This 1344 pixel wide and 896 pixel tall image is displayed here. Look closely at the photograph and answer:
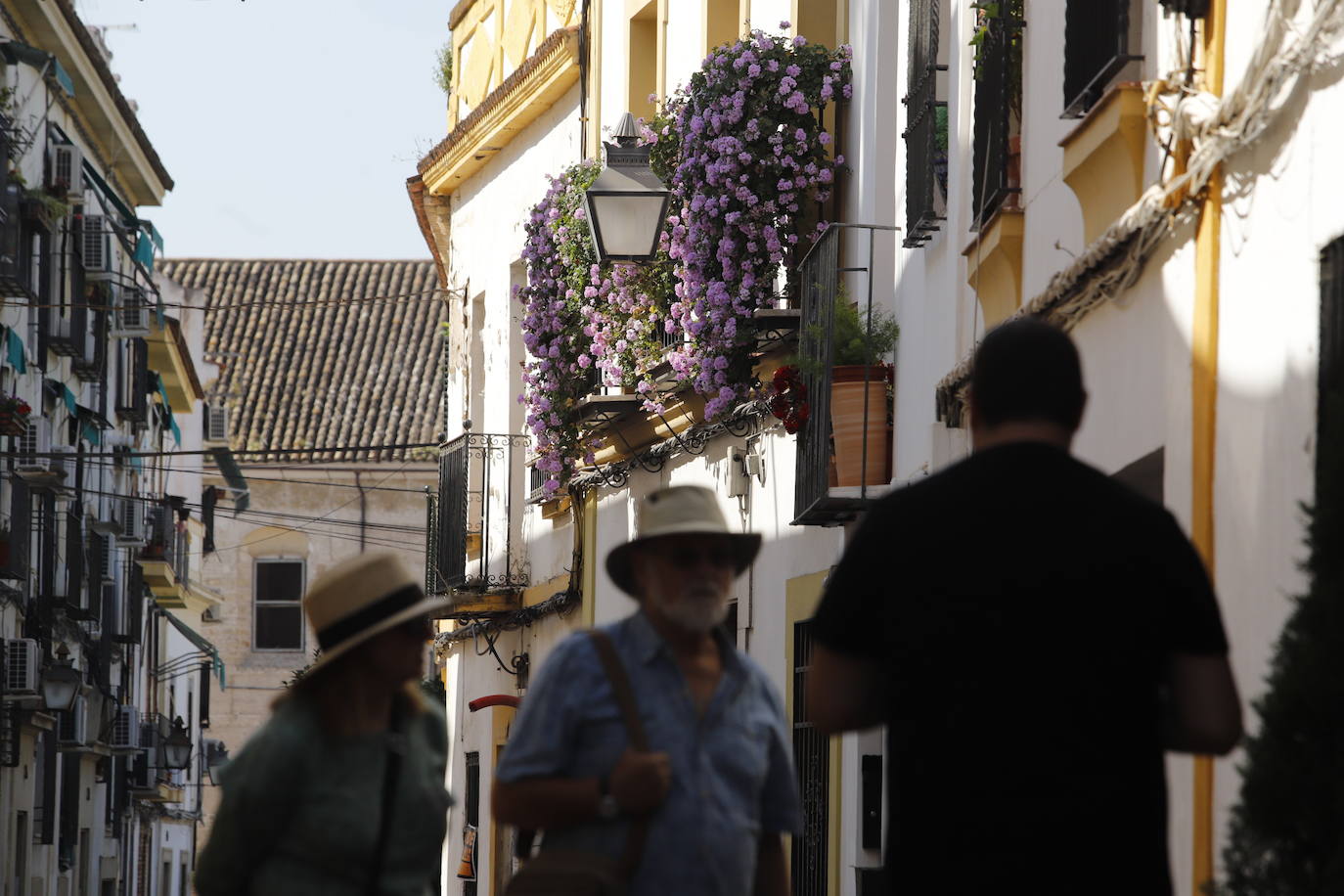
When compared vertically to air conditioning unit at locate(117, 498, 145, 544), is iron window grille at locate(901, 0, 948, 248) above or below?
above

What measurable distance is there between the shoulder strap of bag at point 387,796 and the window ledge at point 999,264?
18.5ft

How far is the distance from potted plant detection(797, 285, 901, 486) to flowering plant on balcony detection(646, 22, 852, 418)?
5.82ft

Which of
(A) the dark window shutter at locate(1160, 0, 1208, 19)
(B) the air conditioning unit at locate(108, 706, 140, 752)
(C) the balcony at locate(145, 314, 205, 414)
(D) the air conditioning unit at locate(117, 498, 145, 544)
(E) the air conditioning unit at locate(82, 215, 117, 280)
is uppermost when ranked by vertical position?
(E) the air conditioning unit at locate(82, 215, 117, 280)

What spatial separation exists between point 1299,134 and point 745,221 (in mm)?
8108

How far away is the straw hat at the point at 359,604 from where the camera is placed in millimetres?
5027

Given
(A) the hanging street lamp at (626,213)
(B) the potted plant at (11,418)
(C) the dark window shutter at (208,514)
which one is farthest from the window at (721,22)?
(C) the dark window shutter at (208,514)

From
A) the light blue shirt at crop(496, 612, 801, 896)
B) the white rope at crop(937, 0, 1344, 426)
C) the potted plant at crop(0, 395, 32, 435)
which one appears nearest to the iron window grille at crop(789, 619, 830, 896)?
the white rope at crop(937, 0, 1344, 426)

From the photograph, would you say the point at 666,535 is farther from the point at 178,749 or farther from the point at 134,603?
the point at 178,749

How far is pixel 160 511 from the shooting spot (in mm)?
35469

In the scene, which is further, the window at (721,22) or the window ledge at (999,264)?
the window at (721,22)

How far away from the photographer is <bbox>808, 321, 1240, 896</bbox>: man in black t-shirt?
13.7 feet

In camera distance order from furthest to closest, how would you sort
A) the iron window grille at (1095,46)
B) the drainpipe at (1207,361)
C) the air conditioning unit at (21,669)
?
the air conditioning unit at (21,669) → the iron window grille at (1095,46) → the drainpipe at (1207,361)

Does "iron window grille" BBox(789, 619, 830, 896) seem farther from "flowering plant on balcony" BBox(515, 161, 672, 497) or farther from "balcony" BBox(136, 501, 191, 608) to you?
"balcony" BBox(136, 501, 191, 608)

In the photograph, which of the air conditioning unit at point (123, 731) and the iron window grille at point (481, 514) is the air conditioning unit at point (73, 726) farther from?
the iron window grille at point (481, 514)
